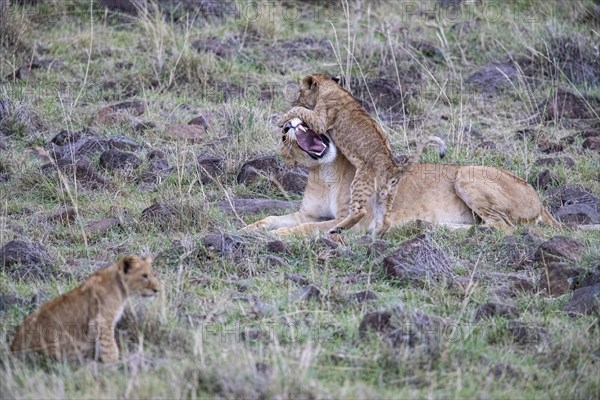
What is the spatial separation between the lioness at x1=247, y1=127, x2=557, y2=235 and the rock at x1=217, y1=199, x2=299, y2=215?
23 cm

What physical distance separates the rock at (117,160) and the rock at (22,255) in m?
2.40

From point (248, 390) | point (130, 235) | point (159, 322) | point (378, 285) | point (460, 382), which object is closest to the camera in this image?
point (248, 390)

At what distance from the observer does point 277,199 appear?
920 cm

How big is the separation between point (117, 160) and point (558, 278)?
158 inches

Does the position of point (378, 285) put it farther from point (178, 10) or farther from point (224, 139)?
point (178, 10)

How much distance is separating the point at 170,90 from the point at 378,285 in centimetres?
508

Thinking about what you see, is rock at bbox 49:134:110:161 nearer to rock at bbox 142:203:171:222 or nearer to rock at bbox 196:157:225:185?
rock at bbox 196:157:225:185

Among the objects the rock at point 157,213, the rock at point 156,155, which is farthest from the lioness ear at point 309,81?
the rock at point 157,213

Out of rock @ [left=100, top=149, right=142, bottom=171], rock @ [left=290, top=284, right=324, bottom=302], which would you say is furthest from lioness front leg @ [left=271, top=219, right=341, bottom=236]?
rock @ [left=100, top=149, right=142, bottom=171]

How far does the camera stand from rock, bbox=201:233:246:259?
23.7 ft

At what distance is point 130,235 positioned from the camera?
7758mm

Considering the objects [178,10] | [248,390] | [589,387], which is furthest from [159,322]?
[178,10]

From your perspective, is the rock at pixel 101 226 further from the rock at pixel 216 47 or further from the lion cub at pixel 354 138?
the rock at pixel 216 47

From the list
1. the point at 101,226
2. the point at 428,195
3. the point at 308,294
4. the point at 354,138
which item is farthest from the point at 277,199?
the point at 308,294
